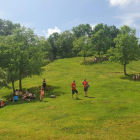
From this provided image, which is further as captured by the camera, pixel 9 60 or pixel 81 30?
pixel 81 30

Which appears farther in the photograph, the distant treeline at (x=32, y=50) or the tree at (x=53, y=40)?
the tree at (x=53, y=40)

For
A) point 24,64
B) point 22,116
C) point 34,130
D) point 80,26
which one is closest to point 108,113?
point 34,130

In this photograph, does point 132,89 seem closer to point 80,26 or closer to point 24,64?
point 24,64

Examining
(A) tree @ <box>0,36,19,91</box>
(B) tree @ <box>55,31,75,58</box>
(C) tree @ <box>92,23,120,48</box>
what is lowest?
(A) tree @ <box>0,36,19,91</box>

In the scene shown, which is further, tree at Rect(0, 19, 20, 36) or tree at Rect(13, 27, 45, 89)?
tree at Rect(0, 19, 20, 36)

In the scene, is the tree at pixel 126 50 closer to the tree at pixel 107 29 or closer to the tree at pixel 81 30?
the tree at pixel 107 29

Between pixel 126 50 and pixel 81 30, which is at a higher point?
pixel 81 30

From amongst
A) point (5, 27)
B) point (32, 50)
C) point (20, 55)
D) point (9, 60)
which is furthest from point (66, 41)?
point (9, 60)

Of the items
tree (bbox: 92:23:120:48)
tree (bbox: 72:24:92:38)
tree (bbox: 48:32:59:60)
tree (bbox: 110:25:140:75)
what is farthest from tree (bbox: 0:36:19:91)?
tree (bbox: 72:24:92:38)

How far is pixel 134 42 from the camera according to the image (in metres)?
47.0

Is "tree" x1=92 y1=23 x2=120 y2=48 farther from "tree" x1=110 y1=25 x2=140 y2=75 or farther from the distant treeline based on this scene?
"tree" x1=110 y1=25 x2=140 y2=75

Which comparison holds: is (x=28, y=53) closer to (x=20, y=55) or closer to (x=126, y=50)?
(x=20, y=55)

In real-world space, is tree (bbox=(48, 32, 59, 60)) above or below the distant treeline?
above

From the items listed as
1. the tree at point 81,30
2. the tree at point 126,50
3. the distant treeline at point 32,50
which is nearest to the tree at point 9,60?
the distant treeline at point 32,50
